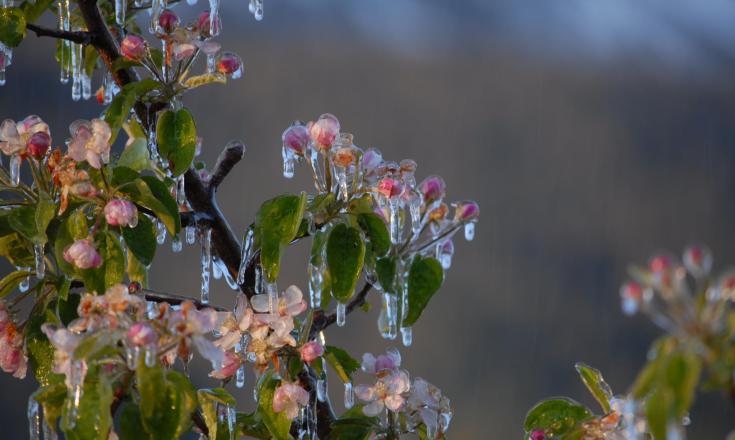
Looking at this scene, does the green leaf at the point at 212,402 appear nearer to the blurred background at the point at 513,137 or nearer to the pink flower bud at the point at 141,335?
the pink flower bud at the point at 141,335

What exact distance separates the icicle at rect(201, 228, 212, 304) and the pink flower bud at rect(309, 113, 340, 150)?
14 cm

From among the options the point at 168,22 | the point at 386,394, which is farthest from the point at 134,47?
the point at 386,394

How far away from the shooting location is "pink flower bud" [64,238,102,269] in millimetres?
771

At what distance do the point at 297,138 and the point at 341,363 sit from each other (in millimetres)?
198

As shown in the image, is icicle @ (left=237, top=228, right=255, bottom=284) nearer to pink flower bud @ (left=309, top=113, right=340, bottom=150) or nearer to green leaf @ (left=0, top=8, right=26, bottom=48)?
pink flower bud @ (left=309, top=113, right=340, bottom=150)

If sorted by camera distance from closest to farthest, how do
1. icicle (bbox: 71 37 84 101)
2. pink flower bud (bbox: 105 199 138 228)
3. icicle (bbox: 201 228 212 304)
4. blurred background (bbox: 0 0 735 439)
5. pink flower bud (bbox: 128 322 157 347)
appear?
pink flower bud (bbox: 128 322 157 347) → pink flower bud (bbox: 105 199 138 228) → icicle (bbox: 201 228 212 304) → icicle (bbox: 71 37 84 101) → blurred background (bbox: 0 0 735 439)

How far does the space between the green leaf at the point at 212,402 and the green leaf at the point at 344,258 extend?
0.37ft

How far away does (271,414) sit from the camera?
0.82 m

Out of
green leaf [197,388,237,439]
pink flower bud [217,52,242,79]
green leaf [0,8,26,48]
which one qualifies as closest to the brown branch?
green leaf [0,8,26,48]

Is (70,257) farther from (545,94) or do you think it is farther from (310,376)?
(545,94)

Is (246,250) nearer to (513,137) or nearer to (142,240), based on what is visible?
(142,240)

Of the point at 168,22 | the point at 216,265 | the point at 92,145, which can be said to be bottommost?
the point at 216,265

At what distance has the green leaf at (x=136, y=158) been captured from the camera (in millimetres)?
815

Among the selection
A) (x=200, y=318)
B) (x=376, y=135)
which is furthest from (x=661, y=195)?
(x=200, y=318)
